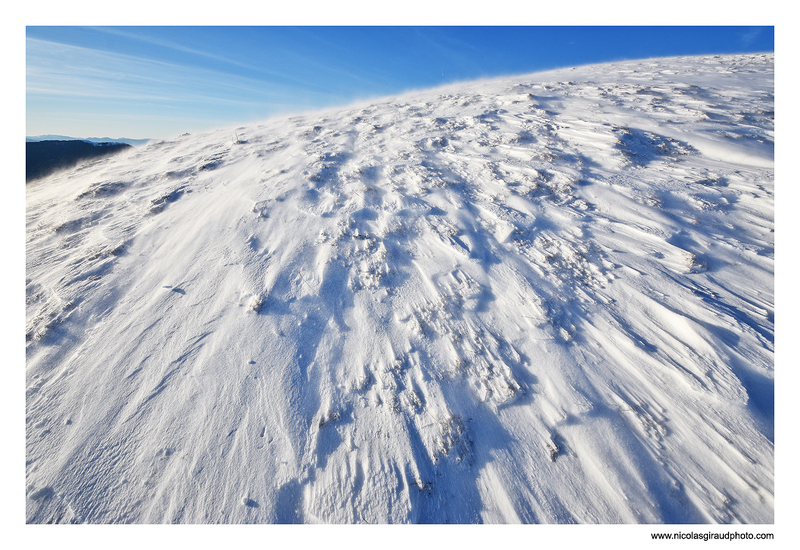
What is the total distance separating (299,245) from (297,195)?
1247mm

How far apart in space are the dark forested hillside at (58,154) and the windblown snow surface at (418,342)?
3.82m

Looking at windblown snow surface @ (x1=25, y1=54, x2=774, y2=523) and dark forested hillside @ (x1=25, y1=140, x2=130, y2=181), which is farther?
dark forested hillside @ (x1=25, y1=140, x2=130, y2=181)

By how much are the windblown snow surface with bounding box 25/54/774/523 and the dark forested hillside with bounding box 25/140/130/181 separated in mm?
3824

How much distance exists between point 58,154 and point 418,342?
1206 centimetres

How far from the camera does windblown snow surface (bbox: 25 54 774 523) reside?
6.73 feet

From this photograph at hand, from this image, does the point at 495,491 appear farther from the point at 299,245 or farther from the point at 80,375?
the point at 80,375

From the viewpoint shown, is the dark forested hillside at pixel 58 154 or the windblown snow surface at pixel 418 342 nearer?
the windblown snow surface at pixel 418 342

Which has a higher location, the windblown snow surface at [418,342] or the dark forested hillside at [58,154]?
the dark forested hillside at [58,154]

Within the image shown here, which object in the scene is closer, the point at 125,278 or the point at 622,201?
the point at 125,278

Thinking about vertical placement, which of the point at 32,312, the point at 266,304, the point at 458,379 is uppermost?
the point at 32,312

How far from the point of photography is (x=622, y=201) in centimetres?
403

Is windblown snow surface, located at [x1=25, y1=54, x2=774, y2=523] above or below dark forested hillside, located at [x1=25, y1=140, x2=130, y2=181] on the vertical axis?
below

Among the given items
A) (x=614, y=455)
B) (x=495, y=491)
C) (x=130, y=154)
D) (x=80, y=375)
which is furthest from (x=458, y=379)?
(x=130, y=154)

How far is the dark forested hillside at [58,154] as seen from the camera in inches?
287
